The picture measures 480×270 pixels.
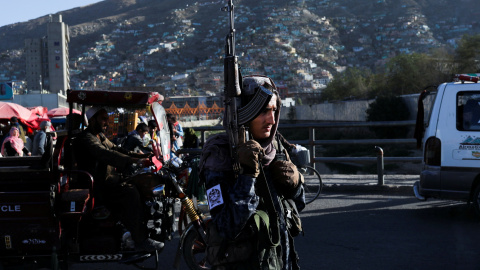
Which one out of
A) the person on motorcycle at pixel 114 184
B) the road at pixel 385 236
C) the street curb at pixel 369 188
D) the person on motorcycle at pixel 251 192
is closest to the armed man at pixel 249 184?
the person on motorcycle at pixel 251 192

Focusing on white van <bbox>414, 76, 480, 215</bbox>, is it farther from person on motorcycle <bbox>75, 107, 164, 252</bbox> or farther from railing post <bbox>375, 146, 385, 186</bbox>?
person on motorcycle <bbox>75, 107, 164, 252</bbox>

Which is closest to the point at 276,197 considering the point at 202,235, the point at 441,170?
the point at 202,235

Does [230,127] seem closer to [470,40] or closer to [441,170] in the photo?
[441,170]

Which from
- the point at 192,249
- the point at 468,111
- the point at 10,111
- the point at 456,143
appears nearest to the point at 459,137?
the point at 456,143

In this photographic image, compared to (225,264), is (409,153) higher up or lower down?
lower down

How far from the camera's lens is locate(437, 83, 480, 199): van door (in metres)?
8.42

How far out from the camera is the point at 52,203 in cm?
581

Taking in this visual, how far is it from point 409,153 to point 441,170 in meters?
48.0

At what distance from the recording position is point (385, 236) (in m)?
7.76

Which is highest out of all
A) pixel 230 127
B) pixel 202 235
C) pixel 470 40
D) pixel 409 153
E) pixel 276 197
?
pixel 470 40

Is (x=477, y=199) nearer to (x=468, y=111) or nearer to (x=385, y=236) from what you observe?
(x=468, y=111)

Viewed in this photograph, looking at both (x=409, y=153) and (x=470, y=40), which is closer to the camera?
(x=409, y=153)

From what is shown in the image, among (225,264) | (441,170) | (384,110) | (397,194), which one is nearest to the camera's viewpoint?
(225,264)

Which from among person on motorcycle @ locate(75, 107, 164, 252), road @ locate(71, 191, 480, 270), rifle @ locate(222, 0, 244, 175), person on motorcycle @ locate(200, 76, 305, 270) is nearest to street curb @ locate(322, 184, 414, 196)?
road @ locate(71, 191, 480, 270)
